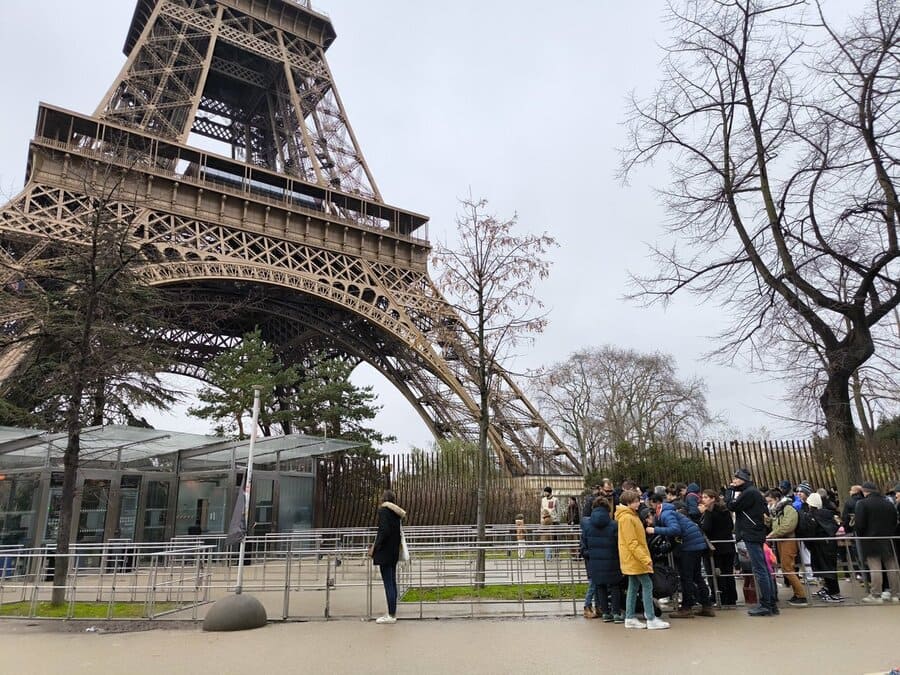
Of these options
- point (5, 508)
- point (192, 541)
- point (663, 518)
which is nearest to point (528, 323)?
point (663, 518)

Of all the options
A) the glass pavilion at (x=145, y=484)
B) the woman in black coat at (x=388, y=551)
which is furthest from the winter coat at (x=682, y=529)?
the glass pavilion at (x=145, y=484)

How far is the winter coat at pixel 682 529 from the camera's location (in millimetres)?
7245

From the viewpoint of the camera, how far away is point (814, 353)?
1183 cm

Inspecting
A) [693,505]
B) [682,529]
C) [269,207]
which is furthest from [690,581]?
[269,207]

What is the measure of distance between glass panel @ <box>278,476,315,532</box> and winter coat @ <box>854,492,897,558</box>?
14.3m

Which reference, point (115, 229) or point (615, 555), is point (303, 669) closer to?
point (615, 555)

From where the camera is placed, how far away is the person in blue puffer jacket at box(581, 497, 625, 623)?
725cm

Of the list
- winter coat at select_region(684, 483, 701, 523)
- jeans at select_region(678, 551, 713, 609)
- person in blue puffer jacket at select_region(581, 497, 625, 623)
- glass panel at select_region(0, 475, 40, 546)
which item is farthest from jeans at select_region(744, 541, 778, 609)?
glass panel at select_region(0, 475, 40, 546)

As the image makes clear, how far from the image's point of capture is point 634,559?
22.5ft

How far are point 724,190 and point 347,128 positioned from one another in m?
24.7

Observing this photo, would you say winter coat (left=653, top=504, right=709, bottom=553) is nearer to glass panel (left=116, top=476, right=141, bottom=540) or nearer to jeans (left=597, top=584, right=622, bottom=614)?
jeans (left=597, top=584, right=622, bottom=614)

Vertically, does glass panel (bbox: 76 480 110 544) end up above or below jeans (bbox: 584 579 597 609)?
above

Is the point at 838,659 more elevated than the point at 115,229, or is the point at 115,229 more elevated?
the point at 115,229

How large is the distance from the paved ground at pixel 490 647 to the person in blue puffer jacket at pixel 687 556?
254 mm
